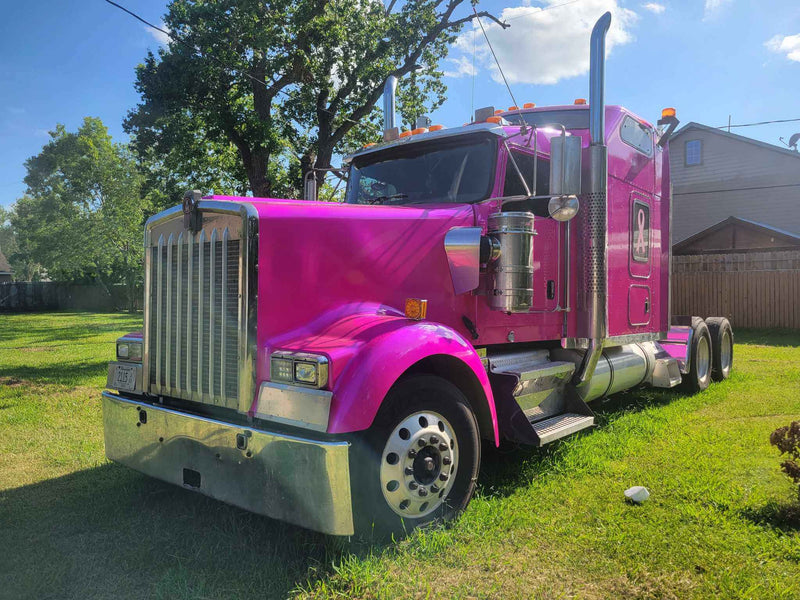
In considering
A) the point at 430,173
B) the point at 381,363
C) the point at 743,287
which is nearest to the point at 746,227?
the point at 743,287

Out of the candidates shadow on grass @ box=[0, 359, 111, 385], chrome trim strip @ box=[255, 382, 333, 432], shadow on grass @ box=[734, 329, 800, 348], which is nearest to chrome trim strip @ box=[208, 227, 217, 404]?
chrome trim strip @ box=[255, 382, 333, 432]

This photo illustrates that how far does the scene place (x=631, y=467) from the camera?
15.3 feet

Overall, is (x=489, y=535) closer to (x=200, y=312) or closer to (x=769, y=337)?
(x=200, y=312)

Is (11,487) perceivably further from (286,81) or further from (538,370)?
(286,81)

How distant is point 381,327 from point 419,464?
2.65ft

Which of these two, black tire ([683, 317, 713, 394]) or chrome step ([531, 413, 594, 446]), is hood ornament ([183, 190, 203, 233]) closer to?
chrome step ([531, 413, 594, 446])

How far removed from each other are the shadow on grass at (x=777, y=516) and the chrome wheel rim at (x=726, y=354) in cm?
556

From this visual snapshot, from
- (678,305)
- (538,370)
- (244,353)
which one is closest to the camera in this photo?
(244,353)

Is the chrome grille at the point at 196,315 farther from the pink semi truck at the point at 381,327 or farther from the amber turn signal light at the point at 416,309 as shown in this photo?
the amber turn signal light at the point at 416,309

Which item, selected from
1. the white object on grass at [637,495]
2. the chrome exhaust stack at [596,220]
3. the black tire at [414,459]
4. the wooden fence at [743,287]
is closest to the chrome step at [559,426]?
the chrome exhaust stack at [596,220]

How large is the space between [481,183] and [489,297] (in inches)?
34.5

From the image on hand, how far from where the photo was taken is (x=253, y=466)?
304 cm

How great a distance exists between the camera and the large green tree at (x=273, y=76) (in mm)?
12367

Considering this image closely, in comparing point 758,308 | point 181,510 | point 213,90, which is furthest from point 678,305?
point 181,510
